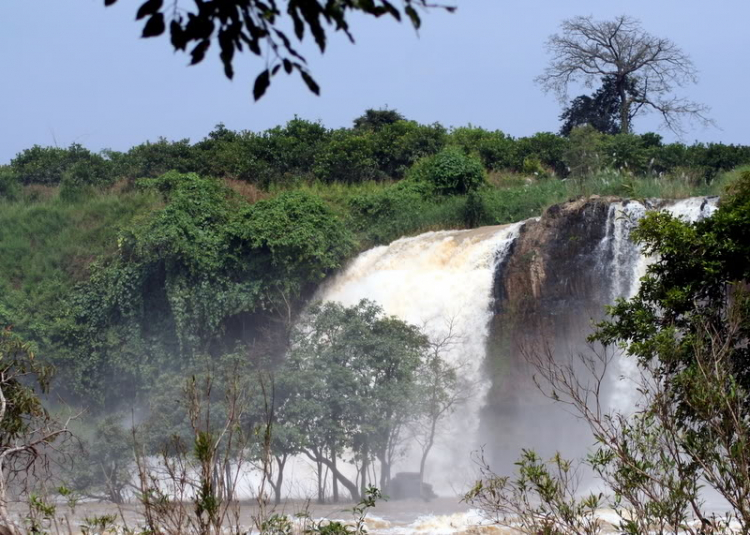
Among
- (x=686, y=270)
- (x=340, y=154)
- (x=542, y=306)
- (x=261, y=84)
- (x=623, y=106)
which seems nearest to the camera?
(x=261, y=84)

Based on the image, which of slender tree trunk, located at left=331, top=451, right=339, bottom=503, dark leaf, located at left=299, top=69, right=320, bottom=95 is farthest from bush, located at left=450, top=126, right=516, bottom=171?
dark leaf, located at left=299, top=69, right=320, bottom=95

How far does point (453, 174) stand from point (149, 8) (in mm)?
26325

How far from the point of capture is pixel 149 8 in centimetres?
349

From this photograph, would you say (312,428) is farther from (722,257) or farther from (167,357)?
(722,257)

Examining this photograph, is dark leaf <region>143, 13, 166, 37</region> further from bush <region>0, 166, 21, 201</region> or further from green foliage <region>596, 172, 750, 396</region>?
bush <region>0, 166, 21, 201</region>

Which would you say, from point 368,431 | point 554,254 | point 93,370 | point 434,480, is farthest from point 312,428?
point 93,370

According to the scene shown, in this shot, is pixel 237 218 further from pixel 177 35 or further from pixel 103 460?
pixel 177 35

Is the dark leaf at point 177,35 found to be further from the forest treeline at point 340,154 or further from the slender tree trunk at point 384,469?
the forest treeline at point 340,154

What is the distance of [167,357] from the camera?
79.5ft

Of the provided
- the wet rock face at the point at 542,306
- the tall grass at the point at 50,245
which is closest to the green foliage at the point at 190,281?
the tall grass at the point at 50,245

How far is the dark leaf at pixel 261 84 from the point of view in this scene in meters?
3.62

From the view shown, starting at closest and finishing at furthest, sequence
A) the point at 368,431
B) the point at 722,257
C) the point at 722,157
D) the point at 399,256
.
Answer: the point at 722,257 → the point at 368,431 → the point at 399,256 → the point at 722,157

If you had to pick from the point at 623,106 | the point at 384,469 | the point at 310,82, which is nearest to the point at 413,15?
the point at 310,82

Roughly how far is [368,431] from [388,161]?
17.3 m
